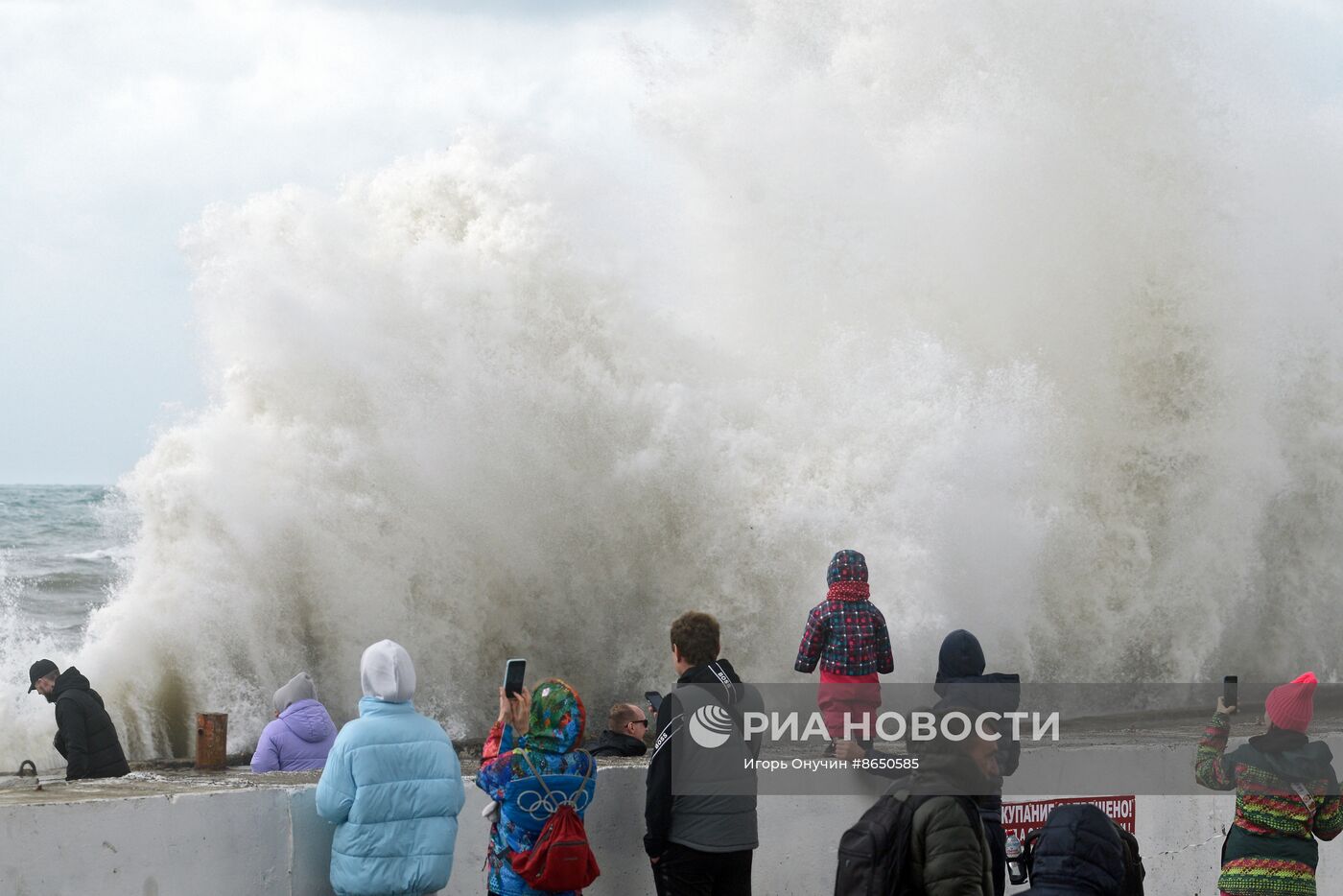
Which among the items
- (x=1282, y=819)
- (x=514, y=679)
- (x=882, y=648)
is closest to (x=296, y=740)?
(x=514, y=679)

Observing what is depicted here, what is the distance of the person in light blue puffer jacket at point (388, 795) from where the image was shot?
4.82 meters

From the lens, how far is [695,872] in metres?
5.50

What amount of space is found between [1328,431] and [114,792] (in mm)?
16102

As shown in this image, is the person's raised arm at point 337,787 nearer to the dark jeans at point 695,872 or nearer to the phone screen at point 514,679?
the phone screen at point 514,679

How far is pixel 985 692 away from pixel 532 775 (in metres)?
1.92

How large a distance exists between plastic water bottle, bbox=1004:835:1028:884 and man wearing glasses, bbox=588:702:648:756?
72.6 inches

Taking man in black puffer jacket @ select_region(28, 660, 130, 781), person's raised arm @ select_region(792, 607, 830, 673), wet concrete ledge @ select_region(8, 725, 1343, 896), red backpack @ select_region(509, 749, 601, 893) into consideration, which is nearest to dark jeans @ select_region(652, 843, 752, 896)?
red backpack @ select_region(509, 749, 601, 893)

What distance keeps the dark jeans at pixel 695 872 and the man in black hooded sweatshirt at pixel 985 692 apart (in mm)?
986

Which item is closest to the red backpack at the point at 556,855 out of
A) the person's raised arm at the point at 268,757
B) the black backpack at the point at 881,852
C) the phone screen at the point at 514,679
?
the phone screen at the point at 514,679

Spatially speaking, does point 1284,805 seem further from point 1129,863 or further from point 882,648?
point 882,648

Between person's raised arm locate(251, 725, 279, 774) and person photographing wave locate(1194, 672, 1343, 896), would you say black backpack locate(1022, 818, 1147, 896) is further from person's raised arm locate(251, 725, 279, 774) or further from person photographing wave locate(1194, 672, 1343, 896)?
person's raised arm locate(251, 725, 279, 774)

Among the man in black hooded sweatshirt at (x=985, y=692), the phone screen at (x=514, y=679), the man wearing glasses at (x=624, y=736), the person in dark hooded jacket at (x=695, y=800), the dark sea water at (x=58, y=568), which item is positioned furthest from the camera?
the dark sea water at (x=58, y=568)

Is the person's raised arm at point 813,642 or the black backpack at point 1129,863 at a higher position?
the person's raised arm at point 813,642

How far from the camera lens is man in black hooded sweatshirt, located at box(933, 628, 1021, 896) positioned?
569 centimetres
